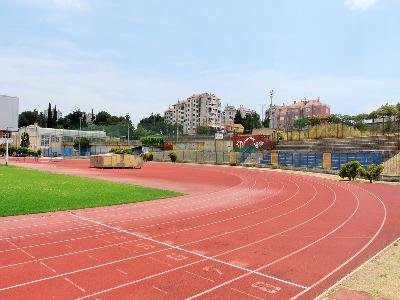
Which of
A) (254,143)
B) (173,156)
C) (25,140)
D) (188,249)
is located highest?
(254,143)

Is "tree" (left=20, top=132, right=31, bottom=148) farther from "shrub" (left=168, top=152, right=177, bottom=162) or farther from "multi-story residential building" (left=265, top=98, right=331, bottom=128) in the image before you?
"multi-story residential building" (left=265, top=98, right=331, bottom=128)

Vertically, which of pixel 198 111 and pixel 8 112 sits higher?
pixel 198 111

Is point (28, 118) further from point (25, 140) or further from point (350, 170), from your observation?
point (350, 170)

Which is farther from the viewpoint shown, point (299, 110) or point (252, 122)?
point (299, 110)

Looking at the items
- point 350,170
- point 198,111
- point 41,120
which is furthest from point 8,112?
point 198,111

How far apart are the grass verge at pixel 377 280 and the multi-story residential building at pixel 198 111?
153575 millimetres

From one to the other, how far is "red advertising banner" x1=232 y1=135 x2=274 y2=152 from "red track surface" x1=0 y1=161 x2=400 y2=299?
1582 inches

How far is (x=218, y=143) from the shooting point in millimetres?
68062

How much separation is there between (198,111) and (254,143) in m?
112

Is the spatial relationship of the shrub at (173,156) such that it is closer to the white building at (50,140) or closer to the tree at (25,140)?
the white building at (50,140)

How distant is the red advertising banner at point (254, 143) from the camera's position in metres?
58.0

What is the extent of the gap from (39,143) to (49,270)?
9337 centimetres

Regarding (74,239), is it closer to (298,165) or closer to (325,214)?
(325,214)

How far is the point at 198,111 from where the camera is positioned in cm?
16875
